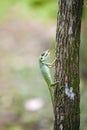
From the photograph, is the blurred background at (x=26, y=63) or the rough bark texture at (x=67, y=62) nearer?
the rough bark texture at (x=67, y=62)

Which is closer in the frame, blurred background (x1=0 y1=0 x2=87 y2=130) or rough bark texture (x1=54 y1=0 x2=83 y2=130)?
rough bark texture (x1=54 y1=0 x2=83 y2=130)

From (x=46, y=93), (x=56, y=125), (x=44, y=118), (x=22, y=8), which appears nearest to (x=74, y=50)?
(x=56, y=125)

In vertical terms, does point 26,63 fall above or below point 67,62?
below

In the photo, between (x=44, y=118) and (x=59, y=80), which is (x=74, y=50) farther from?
(x=44, y=118)

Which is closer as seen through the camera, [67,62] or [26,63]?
[67,62]
